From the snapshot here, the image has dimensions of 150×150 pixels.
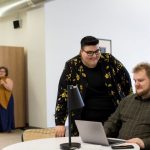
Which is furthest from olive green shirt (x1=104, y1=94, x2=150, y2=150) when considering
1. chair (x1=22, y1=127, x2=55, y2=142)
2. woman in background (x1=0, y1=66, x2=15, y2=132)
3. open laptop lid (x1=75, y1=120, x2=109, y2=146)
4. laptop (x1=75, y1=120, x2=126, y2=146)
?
woman in background (x1=0, y1=66, x2=15, y2=132)

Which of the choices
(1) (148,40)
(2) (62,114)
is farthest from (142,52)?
(2) (62,114)

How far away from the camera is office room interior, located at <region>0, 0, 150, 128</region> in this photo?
6.71 metres

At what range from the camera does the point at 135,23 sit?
326 inches

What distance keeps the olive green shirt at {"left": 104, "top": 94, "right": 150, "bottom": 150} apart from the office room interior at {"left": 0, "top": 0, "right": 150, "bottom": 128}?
4.11 m

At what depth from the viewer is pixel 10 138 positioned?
6020 millimetres

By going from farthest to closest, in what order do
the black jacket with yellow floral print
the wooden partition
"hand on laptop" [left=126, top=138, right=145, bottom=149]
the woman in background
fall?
the wooden partition
the woman in background
the black jacket with yellow floral print
"hand on laptop" [left=126, top=138, right=145, bottom=149]

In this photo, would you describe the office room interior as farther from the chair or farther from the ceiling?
the chair

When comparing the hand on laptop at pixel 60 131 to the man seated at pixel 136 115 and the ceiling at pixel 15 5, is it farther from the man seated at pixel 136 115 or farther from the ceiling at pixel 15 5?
the ceiling at pixel 15 5

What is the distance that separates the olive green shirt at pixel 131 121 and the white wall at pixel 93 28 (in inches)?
162

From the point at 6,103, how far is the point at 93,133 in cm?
477

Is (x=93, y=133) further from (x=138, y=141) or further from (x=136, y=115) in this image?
(x=136, y=115)

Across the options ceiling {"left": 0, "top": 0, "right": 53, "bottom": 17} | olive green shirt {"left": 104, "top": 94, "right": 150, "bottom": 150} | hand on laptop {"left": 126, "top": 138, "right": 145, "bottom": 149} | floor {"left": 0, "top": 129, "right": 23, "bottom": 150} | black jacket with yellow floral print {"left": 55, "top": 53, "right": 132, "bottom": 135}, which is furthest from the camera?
ceiling {"left": 0, "top": 0, "right": 53, "bottom": 17}

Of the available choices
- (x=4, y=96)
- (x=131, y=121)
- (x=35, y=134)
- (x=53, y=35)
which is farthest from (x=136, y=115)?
(x=4, y=96)

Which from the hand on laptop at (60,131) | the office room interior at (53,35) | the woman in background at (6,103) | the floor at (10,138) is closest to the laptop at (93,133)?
the hand on laptop at (60,131)
